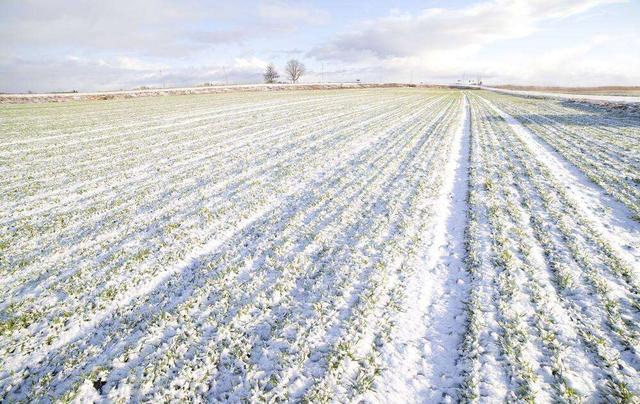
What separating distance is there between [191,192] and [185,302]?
22.8ft

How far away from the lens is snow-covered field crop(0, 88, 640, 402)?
16.3 ft

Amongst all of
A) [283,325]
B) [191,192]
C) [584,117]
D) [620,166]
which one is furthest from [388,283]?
[584,117]

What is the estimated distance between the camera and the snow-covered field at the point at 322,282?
496 centimetres

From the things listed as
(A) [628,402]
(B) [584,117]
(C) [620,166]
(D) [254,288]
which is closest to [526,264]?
(A) [628,402]

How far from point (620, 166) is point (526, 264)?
1235cm

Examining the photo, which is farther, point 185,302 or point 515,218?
point 515,218

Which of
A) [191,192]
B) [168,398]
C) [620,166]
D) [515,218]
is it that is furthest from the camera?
[620,166]

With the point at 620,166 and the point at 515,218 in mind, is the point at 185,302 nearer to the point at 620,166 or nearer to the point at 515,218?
the point at 515,218

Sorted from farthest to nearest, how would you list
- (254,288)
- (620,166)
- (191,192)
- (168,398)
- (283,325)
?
1. (620,166)
2. (191,192)
3. (254,288)
4. (283,325)
5. (168,398)

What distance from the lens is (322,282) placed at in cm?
720

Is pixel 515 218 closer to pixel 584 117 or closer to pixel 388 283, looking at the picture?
pixel 388 283

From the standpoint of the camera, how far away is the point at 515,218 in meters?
10.1

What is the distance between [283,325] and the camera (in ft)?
19.7

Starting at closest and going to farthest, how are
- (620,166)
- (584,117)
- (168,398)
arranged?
1. (168,398)
2. (620,166)
3. (584,117)
